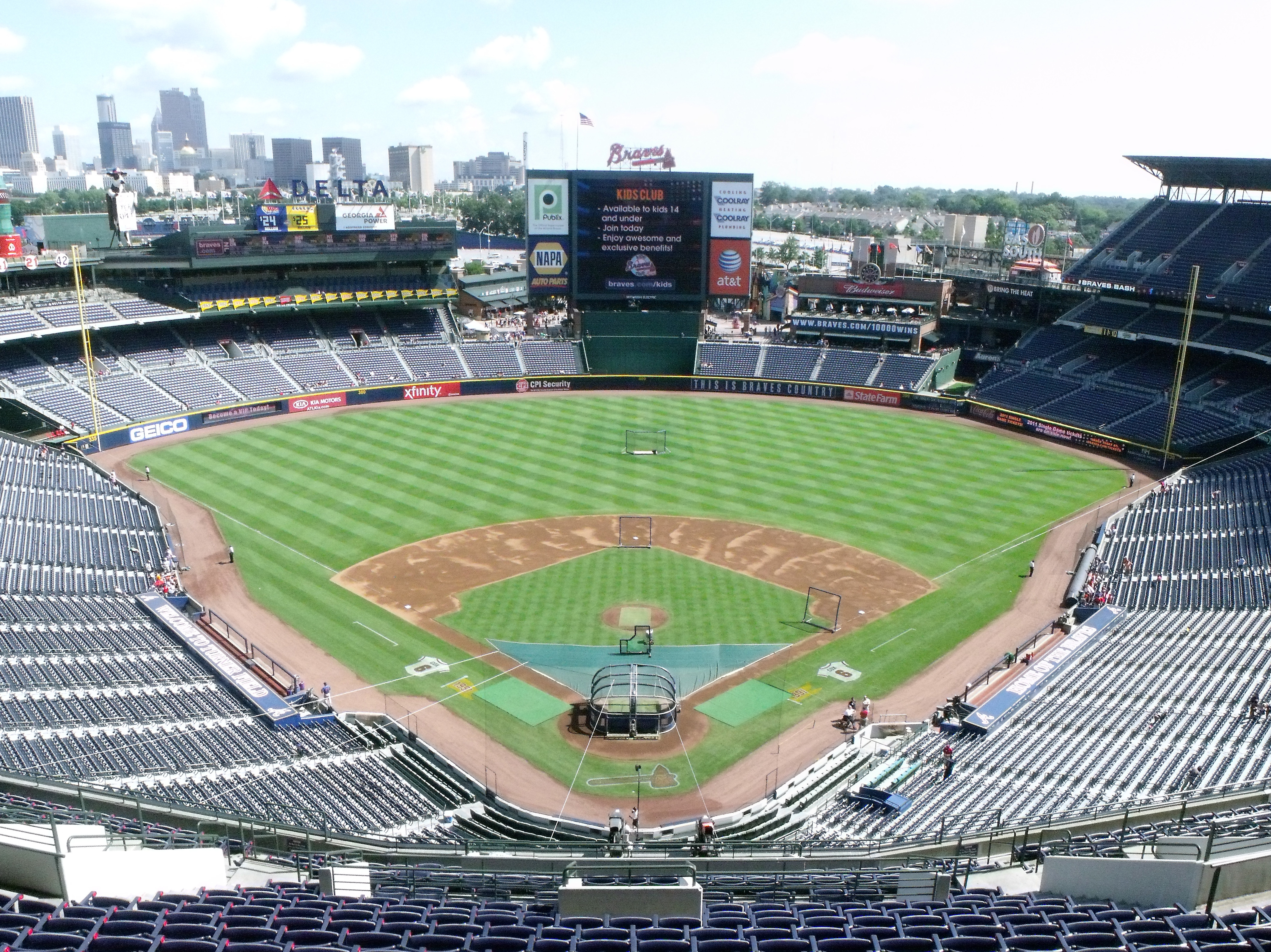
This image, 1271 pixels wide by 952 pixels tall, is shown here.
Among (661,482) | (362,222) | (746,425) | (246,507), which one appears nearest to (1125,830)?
(661,482)

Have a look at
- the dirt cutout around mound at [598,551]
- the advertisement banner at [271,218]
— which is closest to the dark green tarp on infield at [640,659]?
the dirt cutout around mound at [598,551]

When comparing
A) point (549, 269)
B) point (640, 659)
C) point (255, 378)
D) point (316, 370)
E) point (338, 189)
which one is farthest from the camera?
point (338, 189)

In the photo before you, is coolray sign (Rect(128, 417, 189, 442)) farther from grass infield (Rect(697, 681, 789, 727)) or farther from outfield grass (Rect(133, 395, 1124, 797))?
grass infield (Rect(697, 681, 789, 727))

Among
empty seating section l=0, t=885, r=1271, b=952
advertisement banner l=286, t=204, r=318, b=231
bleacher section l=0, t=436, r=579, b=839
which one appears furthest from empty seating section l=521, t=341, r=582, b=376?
empty seating section l=0, t=885, r=1271, b=952

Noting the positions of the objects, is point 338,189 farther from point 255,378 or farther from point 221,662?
point 221,662

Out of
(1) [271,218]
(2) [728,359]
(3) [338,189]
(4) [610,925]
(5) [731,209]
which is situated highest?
(3) [338,189]

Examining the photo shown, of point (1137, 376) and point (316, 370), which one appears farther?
point (316, 370)

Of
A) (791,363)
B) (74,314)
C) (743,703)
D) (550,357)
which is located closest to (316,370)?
(74,314)

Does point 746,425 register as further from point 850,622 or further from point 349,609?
point 349,609

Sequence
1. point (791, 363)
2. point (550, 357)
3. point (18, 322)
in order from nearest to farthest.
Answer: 1. point (18, 322)
2. point (550, 357)
3. point (791, 363)
